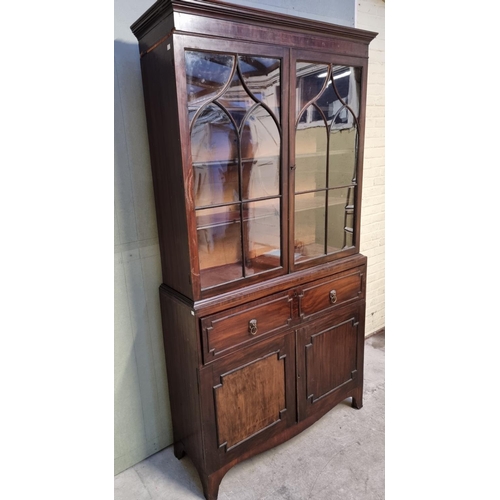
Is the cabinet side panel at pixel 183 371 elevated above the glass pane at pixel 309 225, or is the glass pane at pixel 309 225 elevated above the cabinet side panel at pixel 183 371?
the glass pane at pixel 309 225

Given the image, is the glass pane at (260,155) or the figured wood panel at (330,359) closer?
the glass pane at (260,155)

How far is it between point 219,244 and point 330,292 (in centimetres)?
65

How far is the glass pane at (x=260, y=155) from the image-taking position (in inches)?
61.0

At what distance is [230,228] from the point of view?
1.61m

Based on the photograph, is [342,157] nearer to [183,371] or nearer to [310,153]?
[310,153]

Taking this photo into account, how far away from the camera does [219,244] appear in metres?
1.61

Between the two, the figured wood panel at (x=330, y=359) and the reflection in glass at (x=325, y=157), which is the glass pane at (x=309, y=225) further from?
the figured wood panel at (x=330, y=359)

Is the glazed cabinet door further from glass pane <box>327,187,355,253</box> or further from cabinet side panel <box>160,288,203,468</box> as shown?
glass pane <box>327,187,355,253</box>

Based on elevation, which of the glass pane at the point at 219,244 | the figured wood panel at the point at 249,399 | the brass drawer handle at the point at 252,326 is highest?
the glass pane at the point at 219,244

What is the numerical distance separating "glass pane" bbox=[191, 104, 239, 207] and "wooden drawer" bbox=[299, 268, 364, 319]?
0.60m

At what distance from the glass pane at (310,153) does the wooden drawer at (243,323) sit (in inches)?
20.8

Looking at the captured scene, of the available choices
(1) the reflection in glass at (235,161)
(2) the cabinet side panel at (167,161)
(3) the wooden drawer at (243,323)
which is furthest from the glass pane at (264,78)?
(3) the wooden drawer at (243,323)

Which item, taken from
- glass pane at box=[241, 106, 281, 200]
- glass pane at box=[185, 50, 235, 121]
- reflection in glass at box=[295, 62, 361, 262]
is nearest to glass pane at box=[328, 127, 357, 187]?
reflection in glass at box=[295, 62, 361, 262]
